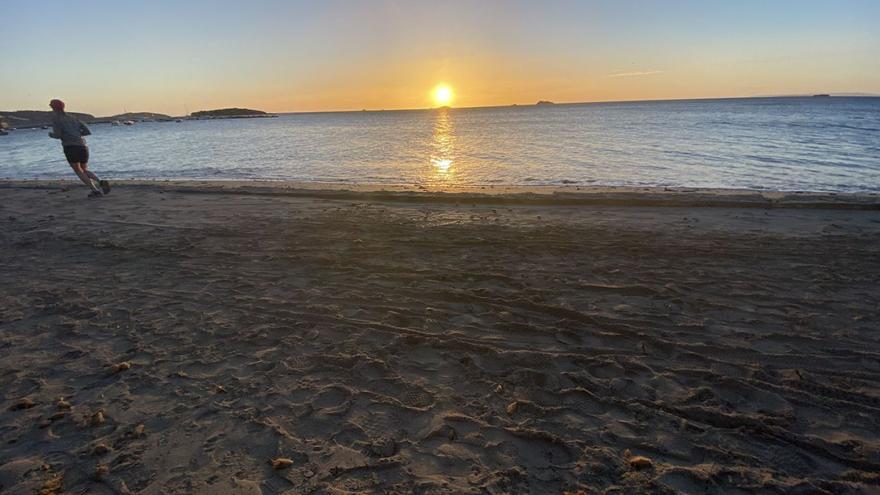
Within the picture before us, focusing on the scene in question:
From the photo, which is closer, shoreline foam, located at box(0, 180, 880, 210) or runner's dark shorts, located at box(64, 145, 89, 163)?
shoreline foam, located at box(0, 180, 880, 210)

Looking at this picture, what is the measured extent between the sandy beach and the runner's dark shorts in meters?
4.72

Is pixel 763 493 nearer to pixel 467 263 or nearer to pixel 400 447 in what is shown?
pixel 400 447

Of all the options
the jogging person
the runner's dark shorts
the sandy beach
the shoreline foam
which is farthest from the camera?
the runner's dark shorts

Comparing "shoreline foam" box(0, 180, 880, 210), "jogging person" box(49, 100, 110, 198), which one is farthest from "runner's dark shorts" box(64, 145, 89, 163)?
"shoreline foam" box(0, 180, 880, 210)

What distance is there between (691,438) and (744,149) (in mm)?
25792

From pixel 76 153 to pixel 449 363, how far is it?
12410 millimetres

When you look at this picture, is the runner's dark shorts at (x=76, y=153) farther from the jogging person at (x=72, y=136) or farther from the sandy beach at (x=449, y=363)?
the sandy beach at (x=449, y=363)

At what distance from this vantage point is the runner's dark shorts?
11377 millimetres

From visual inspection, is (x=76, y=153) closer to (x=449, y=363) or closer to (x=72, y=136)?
(x=72, y=136)

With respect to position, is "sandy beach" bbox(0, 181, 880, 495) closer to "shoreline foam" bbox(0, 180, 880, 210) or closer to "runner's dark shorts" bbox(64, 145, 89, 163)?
"shoreline foam" bbox(0, 180, 880, 210)

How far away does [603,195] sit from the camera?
33.4 ft

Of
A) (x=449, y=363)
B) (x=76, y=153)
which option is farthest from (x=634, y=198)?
(x=76, y=153)

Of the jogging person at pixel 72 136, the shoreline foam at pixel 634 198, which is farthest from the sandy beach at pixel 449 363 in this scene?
the jogging person at pixel 72 136

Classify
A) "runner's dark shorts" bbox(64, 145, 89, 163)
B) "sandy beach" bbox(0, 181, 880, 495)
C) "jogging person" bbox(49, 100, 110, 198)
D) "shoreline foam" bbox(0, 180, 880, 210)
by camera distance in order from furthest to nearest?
"runner's dark shorts" bbox(64, 145, 89, 163) → "jogging person" bbox(49, 100, 110, 198) → "shoreline foam" bbox(0, 180, 880, 210) → "sandy beach" bbox(0, 181, 880, 495)
